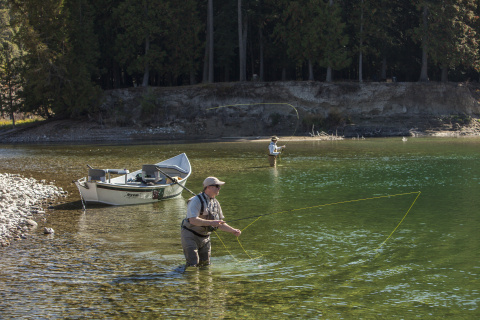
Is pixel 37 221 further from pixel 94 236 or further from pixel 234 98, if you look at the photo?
pixel 234 98

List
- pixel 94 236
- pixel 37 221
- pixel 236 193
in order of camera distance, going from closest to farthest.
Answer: pixel 94 236 → pixel 37 221 → pixel 236 193

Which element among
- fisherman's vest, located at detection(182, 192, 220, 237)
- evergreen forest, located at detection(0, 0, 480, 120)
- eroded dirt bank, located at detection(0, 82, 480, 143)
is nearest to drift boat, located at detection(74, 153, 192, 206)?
fisherman's vest, located at detection(182, 192, 220, 237)

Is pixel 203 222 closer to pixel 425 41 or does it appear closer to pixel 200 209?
pixel 200 209

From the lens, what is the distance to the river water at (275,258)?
871 cm

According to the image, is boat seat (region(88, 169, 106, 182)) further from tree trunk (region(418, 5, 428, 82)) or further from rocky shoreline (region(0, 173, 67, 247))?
tree trunk (region(418, 5, 428, 82))

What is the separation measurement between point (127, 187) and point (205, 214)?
8239 mm

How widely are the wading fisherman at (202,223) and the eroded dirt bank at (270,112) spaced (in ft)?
144

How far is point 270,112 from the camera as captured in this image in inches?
2199

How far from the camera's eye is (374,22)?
56219 mm

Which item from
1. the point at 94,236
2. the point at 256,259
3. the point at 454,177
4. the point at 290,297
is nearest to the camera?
the point at 290,297

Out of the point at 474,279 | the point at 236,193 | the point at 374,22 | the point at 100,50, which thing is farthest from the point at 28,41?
the point at 474,279

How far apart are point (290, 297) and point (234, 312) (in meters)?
1.12

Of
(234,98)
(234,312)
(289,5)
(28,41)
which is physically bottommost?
(234,312)

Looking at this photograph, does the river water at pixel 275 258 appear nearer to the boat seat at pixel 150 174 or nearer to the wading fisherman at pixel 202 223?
the wading fisherman at pixel 202 223
